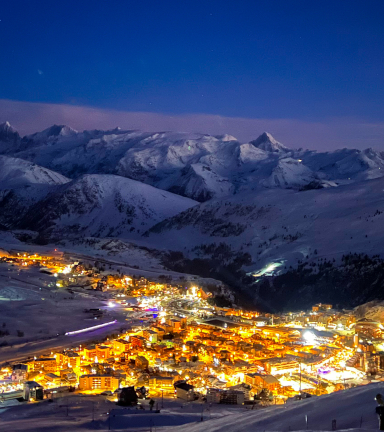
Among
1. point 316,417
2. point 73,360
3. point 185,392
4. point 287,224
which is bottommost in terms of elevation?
point 185,392

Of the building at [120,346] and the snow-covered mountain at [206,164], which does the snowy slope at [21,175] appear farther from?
the building at [120,346]

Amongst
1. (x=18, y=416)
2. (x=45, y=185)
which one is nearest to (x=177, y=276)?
(x=18, y=416)

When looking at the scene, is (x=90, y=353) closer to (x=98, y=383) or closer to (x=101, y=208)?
(x=98, y=383)

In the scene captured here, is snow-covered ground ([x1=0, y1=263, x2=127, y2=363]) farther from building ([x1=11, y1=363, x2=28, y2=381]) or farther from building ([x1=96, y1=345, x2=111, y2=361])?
building ([x1=11, y1=363, x2=28, y2=381])

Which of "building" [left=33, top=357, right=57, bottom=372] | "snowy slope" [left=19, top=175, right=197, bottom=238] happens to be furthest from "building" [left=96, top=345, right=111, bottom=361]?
"snowy slope" [left=19, top=175, right=197, bottom=238]

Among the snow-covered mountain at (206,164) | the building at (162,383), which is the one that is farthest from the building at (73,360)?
the snow-covered mountain at (206,164)

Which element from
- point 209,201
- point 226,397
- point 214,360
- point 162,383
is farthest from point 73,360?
point 209,201
